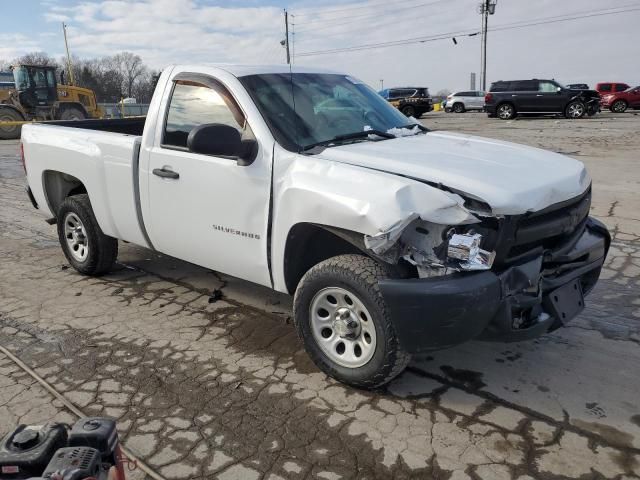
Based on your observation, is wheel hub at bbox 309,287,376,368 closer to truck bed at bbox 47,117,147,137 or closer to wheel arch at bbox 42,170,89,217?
wheel arch at bbox 42,170,89,217

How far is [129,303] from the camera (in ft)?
15.3

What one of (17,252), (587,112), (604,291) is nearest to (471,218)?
(604,291)

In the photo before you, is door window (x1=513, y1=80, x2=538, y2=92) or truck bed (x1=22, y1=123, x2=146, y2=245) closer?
truck bed (x1=22, y1=123, x2=146, y2=245)

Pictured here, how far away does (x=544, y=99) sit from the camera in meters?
26.2

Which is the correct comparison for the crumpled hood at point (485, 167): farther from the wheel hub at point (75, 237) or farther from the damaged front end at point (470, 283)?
the wheel hub at point (75, 237)

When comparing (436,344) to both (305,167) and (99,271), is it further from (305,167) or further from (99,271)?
(99,271)

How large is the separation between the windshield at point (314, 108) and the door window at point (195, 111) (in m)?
0.18

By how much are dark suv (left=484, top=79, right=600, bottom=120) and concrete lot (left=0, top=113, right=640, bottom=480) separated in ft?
77.1

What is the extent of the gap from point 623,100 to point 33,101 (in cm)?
3059

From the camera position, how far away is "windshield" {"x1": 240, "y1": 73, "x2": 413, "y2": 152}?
358 centimetres

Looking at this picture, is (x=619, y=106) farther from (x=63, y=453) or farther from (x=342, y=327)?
(x=63, y=453)

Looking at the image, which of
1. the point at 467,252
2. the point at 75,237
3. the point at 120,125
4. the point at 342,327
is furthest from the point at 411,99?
Result: the point at 467,252

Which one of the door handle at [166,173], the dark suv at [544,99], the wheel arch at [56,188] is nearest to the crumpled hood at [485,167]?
the door handle at [166,173]

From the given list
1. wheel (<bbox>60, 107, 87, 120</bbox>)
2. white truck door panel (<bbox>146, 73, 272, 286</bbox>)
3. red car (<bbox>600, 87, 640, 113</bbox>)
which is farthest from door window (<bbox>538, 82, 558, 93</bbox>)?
white truck door panel (<bbox>146, 73, 272, 286</bbox>)
